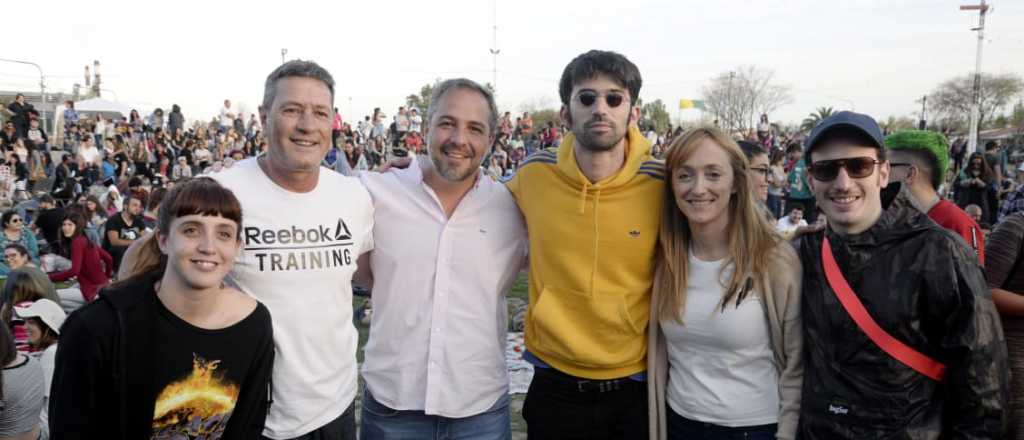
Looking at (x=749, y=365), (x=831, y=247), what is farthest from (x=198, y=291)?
(x=831, y=247)

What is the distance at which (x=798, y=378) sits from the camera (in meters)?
2.61

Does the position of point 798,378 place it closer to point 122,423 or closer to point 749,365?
point 749,365

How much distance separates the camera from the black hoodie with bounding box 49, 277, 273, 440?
2.13 m

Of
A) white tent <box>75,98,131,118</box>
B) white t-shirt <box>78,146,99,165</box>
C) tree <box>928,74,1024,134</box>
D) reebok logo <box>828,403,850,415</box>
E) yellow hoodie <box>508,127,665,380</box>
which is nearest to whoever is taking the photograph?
reebok logo <box>828,403,850,415</box>

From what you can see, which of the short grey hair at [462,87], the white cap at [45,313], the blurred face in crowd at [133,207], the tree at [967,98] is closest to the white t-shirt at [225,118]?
the blurred face in crowd at [133,207]

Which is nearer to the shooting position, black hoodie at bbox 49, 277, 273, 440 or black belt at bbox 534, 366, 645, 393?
black hoodie at bbox 49, 277, 273, 440

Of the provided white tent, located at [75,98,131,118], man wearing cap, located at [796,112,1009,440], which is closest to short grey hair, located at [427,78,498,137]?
man wearing cap, located at [796,112,1009,440]

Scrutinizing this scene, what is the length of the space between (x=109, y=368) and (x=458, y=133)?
5.25 feet

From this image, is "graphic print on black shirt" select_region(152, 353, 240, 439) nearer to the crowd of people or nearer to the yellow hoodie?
the crowd of people

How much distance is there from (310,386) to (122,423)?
0.66 meters

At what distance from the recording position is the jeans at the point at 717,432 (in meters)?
2.69

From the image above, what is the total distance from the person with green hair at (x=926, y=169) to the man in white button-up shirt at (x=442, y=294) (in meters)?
2.57

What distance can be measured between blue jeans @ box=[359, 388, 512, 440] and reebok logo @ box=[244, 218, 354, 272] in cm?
74

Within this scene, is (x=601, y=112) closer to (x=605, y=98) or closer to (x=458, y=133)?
(x=605, y=98)
